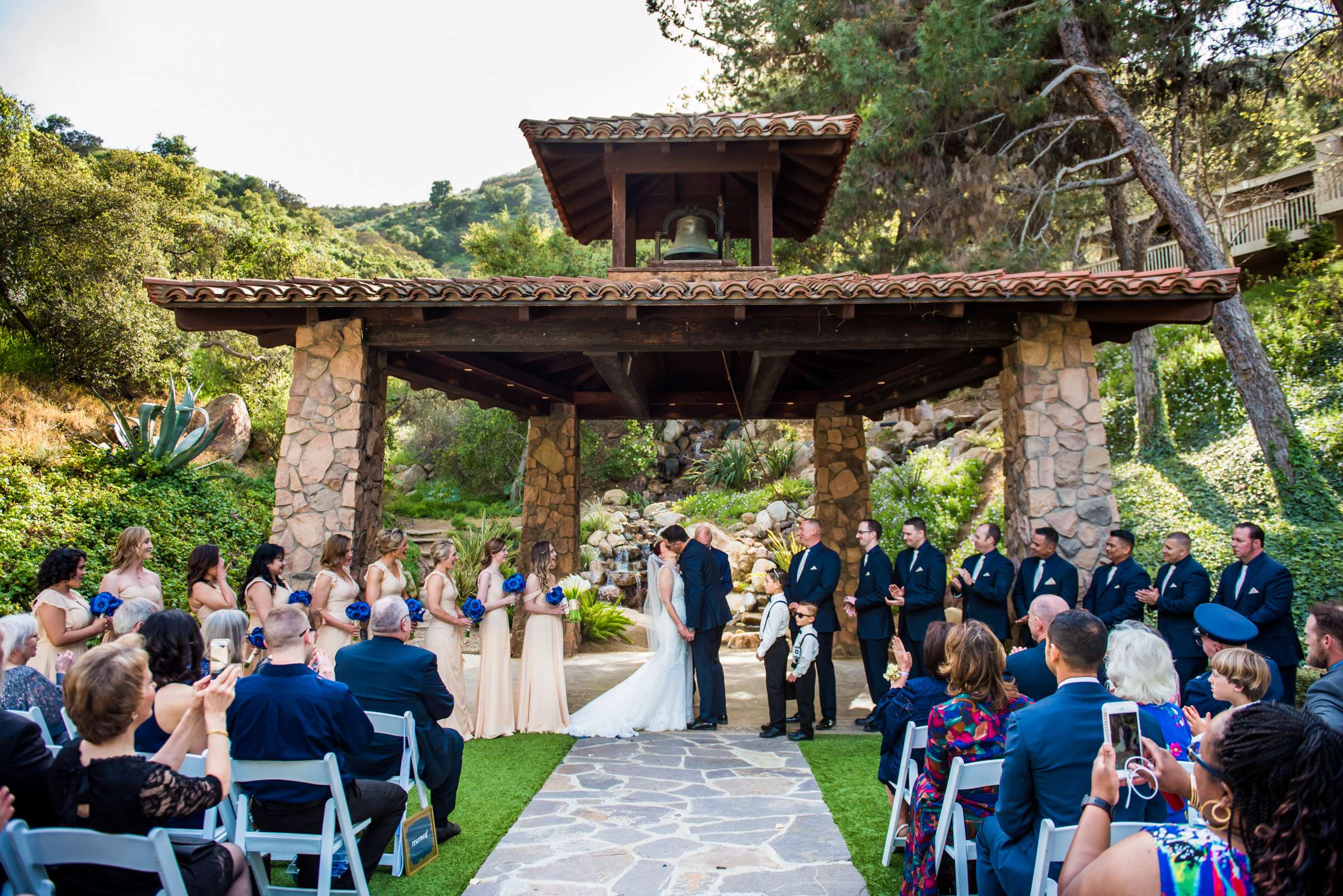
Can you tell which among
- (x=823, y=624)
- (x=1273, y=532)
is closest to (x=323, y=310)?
(x=823, y=624)

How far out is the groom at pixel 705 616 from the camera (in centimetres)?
769

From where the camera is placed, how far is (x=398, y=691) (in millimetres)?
4500

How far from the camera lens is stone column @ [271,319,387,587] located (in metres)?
7.45

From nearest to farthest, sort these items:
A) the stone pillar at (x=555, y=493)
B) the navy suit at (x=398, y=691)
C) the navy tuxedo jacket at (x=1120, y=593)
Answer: the navy suit at (x=398, y=691) < the navy tuxedo jacket at (x=1120, y=593) < the stone pillar at (x=555, y=493)

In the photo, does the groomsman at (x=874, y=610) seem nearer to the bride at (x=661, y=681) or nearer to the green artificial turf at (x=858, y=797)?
the green artificial turf at (x=858, y=797)

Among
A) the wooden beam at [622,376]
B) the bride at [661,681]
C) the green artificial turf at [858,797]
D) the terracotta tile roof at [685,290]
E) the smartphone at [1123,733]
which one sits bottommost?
the green artificial turf at [858,797]

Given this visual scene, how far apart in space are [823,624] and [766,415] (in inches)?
221

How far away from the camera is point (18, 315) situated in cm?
1673

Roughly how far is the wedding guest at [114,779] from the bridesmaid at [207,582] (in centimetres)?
309

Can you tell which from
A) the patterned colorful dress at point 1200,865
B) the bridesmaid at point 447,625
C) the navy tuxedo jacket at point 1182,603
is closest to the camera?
the patterned colorful dress at point 1200,865

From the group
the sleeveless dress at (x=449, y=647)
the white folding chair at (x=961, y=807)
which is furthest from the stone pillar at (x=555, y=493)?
the white folding chair at (x=961, y=807)

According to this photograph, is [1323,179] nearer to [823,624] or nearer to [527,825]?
[823,624]

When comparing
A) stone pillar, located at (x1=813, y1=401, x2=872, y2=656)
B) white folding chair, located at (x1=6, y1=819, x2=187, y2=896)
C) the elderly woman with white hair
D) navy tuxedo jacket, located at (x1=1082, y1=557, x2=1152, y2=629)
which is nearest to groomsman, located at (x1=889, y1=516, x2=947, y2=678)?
navy tuxedo jacket, located at (x1=1082, y1=557, x2=1152, y2=629)

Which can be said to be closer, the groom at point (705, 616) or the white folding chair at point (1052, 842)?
the white folding chair at point (1052, 842)
